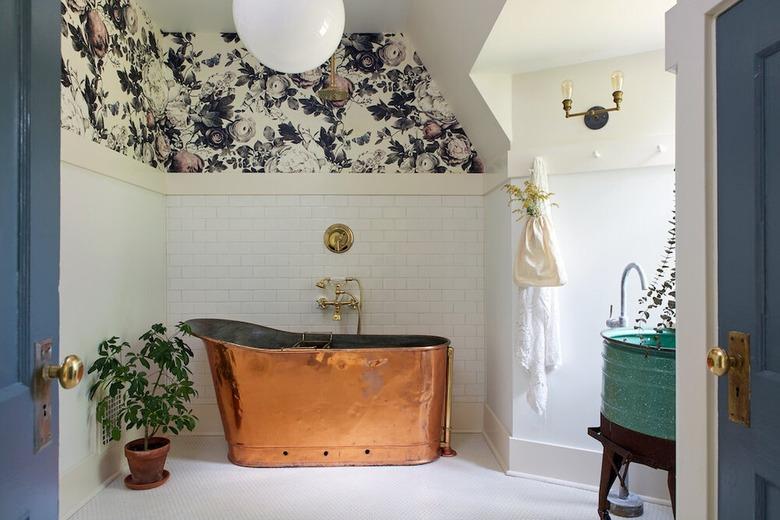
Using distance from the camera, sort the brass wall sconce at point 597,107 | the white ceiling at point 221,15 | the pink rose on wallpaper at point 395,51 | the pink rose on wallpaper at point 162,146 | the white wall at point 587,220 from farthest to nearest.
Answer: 1. the pink rose on wallpaper at point 395,51
2. the pink rose on wallpaper at point 162,146
3. the white ceiling at point 221,15
4. the white wall at point 587,220
5. the brass wall sconce at point 597,107

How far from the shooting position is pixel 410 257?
4.26m

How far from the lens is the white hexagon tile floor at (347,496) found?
283cm

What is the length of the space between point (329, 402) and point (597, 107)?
230 centimetres

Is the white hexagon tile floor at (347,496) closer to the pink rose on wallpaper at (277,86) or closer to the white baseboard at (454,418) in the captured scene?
the white baseboard at (454,418)

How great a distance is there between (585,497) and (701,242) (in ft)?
7.08

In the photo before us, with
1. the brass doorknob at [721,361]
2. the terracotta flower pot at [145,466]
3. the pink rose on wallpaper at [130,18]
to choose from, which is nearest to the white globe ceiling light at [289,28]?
the brass doorknob at [721,361]

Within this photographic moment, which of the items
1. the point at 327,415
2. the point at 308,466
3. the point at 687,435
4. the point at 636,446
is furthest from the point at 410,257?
the point at 687,435

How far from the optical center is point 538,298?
3146mm

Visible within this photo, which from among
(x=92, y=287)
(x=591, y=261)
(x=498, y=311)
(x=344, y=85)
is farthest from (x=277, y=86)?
(x=591, y=261)

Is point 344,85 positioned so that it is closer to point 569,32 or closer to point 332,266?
point 332,266

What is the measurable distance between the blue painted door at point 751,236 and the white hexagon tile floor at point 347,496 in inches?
70.9

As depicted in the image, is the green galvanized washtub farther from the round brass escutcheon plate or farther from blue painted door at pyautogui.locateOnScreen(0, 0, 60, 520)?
the round brass escutcheon plate

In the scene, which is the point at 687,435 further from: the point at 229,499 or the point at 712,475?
the point at 229,499

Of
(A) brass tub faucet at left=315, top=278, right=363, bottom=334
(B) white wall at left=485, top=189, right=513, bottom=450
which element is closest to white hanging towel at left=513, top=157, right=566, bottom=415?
(B) white wall at left=485, top=189, right=513, bottom=450
